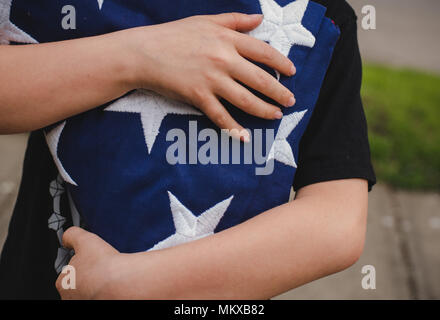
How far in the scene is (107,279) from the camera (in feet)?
2.47

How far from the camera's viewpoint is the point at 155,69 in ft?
2.66

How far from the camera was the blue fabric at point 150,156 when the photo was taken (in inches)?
32.7

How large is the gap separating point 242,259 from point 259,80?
0.34m

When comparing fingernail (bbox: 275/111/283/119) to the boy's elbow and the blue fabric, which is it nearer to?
the blue fabric

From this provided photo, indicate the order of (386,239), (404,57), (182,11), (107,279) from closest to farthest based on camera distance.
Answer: (107,279)
(182,11)
(386,239)
(404,57)

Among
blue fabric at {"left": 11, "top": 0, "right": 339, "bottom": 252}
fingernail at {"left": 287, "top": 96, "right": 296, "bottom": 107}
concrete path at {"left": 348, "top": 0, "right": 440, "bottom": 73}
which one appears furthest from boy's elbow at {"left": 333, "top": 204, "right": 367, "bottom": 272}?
concrete path at {"left": 348, "top": 0, "right": 440, "bottom": 73}

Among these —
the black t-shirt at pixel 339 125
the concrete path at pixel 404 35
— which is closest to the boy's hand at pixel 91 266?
the black t-shirt at pixel 339 125

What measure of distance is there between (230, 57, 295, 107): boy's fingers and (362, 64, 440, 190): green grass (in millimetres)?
2429

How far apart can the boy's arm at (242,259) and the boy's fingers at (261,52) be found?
0.88ft

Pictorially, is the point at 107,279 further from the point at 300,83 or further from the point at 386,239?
the point at 386,239

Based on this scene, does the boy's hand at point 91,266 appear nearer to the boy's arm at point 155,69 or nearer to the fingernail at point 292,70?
the boy's arm at point 155,69

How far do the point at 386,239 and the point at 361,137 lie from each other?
6.19 feet

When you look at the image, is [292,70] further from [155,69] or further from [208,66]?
[155,69]
